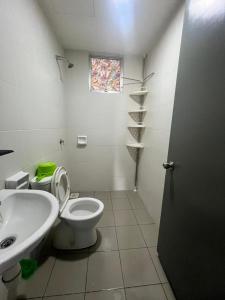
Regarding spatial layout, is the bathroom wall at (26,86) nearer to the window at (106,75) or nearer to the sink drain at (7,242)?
the sink drain at (7,242)

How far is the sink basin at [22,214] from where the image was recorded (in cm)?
71

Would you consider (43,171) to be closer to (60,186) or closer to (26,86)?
(60,186)

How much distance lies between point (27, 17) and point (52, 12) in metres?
0.43

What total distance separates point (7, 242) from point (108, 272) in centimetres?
93

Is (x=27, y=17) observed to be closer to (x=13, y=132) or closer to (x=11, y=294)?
(x=13, y=132)

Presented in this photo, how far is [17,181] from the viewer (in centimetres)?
98

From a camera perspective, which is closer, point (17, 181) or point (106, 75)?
point (17, 181)

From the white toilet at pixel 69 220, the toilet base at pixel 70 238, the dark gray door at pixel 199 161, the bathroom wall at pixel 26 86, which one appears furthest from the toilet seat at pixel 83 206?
the dark gray door at pixel 199 161

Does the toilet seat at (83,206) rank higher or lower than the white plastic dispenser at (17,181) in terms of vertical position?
lower

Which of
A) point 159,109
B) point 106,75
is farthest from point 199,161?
point 106,75

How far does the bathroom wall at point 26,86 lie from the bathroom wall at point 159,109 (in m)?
1.26

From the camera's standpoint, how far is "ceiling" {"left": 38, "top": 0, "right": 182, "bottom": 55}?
4.33 ft

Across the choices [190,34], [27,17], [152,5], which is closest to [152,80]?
[152,5]

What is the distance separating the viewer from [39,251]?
4.46 feet
